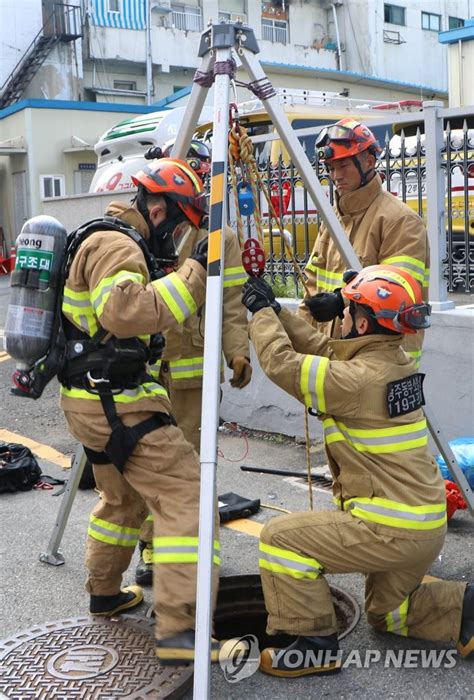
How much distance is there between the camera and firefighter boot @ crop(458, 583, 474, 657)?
313 cm

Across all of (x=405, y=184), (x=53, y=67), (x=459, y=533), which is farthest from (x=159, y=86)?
(x=459, y=533)

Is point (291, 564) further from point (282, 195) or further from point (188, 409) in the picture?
point (282, 195)

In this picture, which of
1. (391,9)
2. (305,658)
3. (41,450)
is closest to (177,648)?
(305,658)

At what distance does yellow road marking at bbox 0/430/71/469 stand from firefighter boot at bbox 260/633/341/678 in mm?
3236

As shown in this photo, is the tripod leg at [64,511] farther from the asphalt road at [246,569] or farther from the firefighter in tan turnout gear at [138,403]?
the firefighter in tan turnout gear at [138,403]

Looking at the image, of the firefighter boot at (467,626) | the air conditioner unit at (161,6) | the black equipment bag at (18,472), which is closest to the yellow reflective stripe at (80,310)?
the firefighter boot at (467,626)

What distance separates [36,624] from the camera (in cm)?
363

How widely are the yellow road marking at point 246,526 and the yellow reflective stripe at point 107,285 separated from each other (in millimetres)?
2014

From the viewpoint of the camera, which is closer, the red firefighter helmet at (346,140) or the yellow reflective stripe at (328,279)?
the red firefighter helmet at (346,140)

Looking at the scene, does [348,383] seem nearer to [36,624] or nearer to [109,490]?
[109,490]

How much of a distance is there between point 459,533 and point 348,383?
72.6 inches

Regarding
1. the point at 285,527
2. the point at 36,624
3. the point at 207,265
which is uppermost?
the point at 207,265

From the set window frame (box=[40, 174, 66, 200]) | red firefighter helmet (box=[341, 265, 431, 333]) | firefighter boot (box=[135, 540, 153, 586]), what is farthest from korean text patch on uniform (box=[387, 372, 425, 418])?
window frame (box=[40, 174, 66, 200])

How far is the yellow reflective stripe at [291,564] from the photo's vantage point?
120 inches
